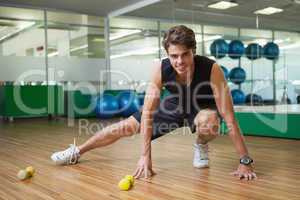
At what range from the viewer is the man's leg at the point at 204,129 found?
244 cm

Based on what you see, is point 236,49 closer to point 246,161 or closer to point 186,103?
point 186,103

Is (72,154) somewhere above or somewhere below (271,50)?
below

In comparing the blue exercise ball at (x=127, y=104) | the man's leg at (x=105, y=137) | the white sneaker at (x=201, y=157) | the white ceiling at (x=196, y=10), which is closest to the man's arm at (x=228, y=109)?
the white sneaker at (x=201, y=157)

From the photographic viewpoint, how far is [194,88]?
2.38 meters

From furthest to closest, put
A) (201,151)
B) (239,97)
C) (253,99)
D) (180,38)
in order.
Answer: (239,97)
(253,99)
(201,151)
(180,38)

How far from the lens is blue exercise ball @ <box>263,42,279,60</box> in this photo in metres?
7.33

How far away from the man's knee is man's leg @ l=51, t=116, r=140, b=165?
0.43 meters

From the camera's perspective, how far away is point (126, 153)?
3.44 m

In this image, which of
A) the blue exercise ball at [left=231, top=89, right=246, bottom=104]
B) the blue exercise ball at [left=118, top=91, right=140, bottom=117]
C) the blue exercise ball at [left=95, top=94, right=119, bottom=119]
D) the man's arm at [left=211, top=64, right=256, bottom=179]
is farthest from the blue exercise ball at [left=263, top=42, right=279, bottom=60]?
the man's arm at [left=211, top=64, right=256, bottom=179]

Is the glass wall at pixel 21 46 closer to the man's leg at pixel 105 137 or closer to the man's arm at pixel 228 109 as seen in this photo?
the man's leg at pixel 105 137

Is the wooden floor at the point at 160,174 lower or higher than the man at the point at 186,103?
lower

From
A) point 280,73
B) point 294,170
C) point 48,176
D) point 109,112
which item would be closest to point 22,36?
point 109,112

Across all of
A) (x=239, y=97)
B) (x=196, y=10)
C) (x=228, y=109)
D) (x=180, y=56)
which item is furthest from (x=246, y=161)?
(x=196, y=10)

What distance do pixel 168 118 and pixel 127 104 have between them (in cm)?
586
